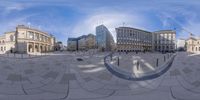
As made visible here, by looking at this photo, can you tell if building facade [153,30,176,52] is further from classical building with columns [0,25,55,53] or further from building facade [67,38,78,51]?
classical building with columns [0,25,55,53]

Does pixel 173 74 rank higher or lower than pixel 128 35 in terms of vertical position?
lower

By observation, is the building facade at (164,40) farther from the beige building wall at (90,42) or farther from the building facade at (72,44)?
the building facade at (72,44)

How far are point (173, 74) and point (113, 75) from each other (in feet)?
4.83

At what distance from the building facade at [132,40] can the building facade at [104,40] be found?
0.38 ft

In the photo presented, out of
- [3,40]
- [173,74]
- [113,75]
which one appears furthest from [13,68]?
[173,74]

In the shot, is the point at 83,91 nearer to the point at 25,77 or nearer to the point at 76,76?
the point at 76,76

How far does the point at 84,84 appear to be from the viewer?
2975 millimetres

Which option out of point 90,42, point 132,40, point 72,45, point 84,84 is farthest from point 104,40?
point 84,84

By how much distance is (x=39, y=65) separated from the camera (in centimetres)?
390

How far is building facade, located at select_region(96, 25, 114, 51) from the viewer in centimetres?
226

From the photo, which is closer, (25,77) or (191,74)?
(25,77)

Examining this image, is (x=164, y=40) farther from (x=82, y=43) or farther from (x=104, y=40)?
(x=82, y=43)

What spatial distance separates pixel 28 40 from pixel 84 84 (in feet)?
4.08

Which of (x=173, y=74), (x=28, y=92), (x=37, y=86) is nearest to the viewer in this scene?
(x=28, y=92)
